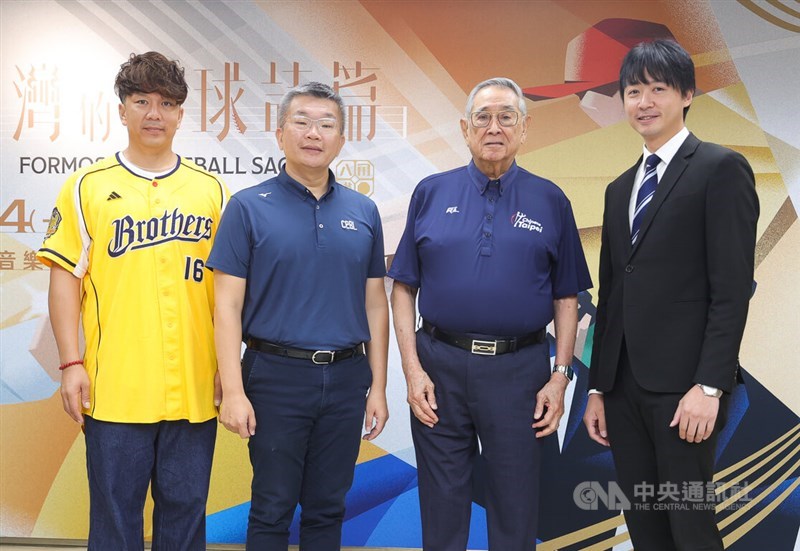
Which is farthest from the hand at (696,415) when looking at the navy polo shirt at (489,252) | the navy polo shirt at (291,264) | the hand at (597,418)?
the navy polo shirt at (291,264)

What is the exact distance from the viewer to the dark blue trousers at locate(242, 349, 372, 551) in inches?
82.2

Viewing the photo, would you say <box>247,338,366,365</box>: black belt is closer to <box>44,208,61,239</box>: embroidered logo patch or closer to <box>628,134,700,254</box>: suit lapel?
<box>44,208,61,239</box>: embroidered logo patch

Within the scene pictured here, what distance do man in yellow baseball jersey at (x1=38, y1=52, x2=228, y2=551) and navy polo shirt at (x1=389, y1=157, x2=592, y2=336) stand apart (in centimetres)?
69

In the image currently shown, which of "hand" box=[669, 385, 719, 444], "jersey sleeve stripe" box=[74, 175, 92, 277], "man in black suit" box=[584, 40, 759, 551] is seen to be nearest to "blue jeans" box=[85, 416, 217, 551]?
"jersey sleeve stripe" box=[74, 175, 92, 277]

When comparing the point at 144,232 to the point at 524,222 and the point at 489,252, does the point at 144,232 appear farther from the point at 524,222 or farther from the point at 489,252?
the point at 524,222

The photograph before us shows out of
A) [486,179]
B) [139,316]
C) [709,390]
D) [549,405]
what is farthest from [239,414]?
[709,390]

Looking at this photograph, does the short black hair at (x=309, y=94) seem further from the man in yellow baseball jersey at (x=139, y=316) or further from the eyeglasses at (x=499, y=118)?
the eyeglasses at (x=499, y=118)

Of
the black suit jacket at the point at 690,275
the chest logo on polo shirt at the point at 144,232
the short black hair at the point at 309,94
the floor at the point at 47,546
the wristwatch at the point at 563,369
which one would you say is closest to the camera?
the black suit jacket at the point at 690,275

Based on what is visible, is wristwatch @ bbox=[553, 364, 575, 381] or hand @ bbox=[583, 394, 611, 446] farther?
wristwatch @ bbox=[553, 364, 575, 381]

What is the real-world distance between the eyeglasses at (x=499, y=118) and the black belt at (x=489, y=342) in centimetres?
67

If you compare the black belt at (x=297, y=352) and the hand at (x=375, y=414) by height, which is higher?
the black belt at (x=297, y=352)

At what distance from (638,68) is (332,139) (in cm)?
92

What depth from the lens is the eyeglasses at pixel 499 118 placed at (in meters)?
2.20

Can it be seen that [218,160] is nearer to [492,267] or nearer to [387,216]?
[387,216]
